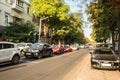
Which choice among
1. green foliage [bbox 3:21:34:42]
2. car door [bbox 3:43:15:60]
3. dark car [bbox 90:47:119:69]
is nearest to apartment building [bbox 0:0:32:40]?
green foliage [bbox 3:21:34:42]

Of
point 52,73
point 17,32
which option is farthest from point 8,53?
point 17,32

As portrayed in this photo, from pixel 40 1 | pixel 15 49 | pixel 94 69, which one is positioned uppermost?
Answer: pixel 40 1

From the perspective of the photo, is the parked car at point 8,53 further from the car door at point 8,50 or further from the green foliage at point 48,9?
the green foliage at point 48,9

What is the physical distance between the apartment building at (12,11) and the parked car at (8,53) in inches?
735

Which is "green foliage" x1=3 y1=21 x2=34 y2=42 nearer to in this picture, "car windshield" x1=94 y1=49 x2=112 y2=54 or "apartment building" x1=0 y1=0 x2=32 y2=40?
"apartment building" x1=0 y1=0 x2=32 y2=40

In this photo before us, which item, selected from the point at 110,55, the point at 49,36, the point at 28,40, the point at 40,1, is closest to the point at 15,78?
the point at 110,55

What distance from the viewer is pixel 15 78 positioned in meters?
10.6

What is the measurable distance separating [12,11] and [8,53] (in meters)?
24.9

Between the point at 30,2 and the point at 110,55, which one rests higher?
the point at 30,2

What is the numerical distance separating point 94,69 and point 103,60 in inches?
36.3

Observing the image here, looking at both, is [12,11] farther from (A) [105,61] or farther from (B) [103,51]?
(A) [105,61]

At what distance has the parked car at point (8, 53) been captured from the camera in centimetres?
1529

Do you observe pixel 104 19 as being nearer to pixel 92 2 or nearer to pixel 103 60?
pixel 92 2

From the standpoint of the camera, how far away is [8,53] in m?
15.9
